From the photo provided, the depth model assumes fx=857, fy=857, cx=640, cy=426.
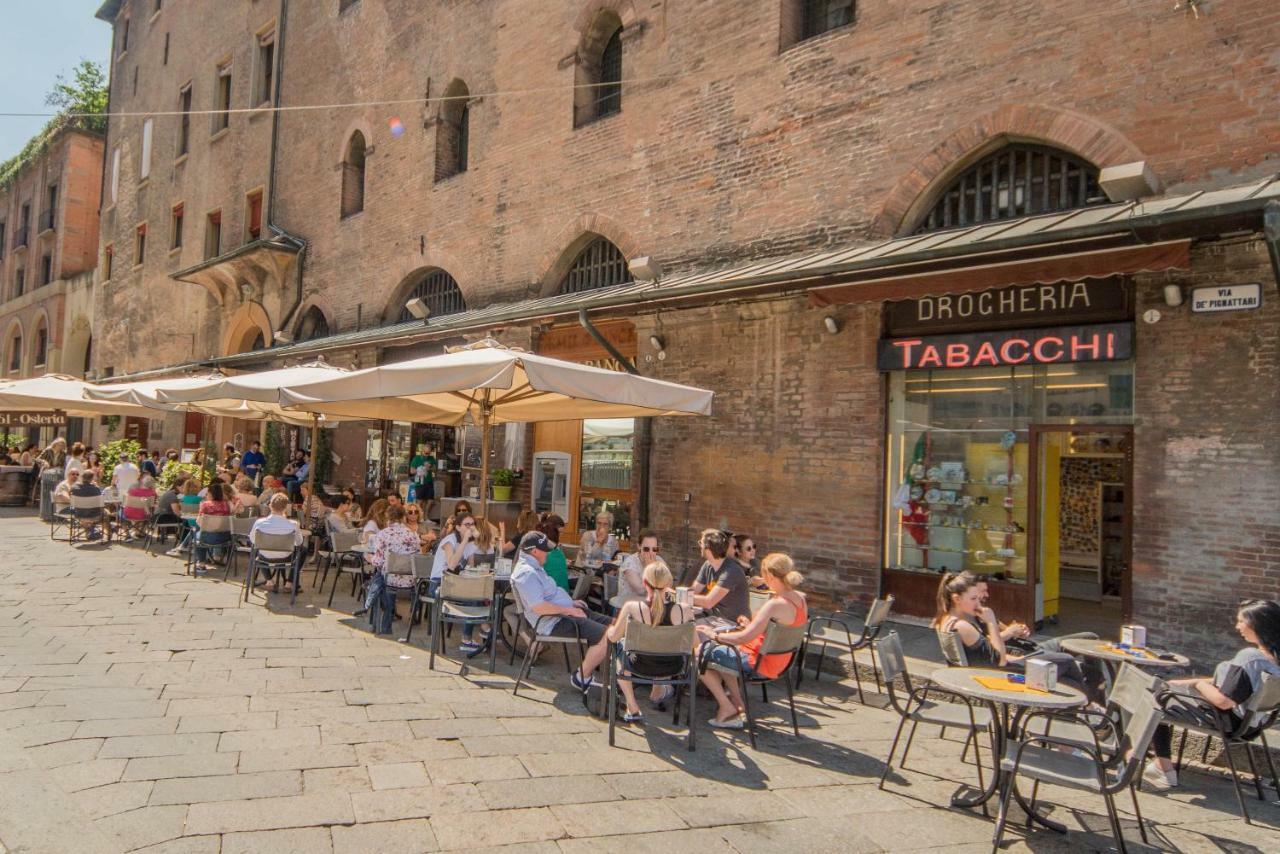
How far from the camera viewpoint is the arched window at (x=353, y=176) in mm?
17766

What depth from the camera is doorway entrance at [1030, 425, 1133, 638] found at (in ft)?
25.9

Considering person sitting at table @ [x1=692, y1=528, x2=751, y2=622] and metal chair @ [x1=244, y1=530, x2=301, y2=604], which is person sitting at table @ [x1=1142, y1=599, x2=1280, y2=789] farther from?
metal chair @ [x1=244, y1=530, x2=301, y2=604]

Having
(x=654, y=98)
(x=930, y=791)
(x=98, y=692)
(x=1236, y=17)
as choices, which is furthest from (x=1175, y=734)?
(x=654, y=98)

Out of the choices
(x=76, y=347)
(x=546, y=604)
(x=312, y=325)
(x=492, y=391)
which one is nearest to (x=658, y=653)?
(x=546, y=604)

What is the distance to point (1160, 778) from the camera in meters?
4.96

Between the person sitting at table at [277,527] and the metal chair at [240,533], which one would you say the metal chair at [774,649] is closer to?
the person sitting at table at [277,527]

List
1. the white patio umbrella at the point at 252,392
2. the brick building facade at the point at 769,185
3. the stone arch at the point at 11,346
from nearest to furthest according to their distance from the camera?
the brick building facade at the point at 769,185, the white patio umbrella at the point at 252,392, the stone arch at the point at 11,346

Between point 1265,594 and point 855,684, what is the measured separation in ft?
10.1

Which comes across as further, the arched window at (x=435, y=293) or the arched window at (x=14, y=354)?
the arched window at (x=14, y=354)

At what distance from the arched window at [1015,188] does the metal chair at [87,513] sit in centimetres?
1159

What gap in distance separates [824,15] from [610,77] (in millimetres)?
3666

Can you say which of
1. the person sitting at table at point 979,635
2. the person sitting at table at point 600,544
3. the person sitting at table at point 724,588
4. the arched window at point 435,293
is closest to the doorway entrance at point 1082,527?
the person sitting at table at point 979,635

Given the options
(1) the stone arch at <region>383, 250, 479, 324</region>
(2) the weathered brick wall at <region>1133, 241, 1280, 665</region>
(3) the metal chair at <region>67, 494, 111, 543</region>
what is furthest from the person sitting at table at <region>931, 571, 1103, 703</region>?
(3) the metal chair at <region>67, 494, 111, 543</region>

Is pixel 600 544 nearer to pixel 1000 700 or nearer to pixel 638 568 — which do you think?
pixel 638 568
